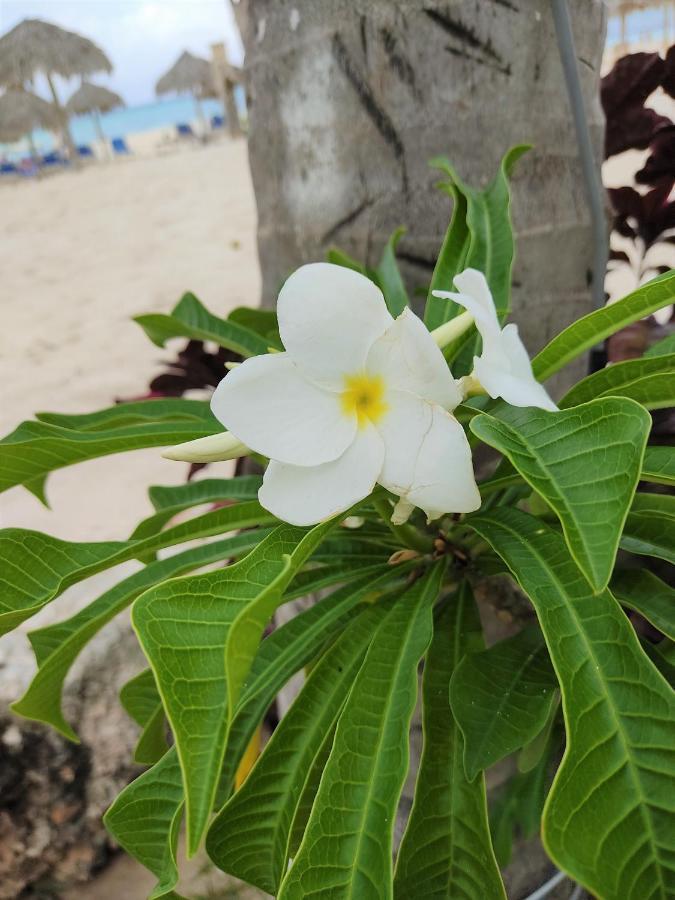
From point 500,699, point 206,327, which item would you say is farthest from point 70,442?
point 500,699

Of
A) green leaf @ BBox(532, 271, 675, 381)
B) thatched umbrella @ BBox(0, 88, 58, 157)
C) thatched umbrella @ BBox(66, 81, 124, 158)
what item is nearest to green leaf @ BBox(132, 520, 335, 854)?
green leaf @ BBox(532, 271, 675, 381)

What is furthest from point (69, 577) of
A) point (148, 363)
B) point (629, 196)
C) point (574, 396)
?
point (148, 363)

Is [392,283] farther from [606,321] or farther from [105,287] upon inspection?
[105,287]

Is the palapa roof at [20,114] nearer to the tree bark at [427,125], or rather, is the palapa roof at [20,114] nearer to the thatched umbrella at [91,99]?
the thatched umbrella at [91,99]

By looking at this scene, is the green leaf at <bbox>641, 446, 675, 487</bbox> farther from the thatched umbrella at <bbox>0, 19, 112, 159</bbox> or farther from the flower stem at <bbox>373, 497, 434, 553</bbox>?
the thatched umbrella at <bbox>0, 19, 112, 159</bbox>

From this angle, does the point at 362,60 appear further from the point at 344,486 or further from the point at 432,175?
the point at 344,486
